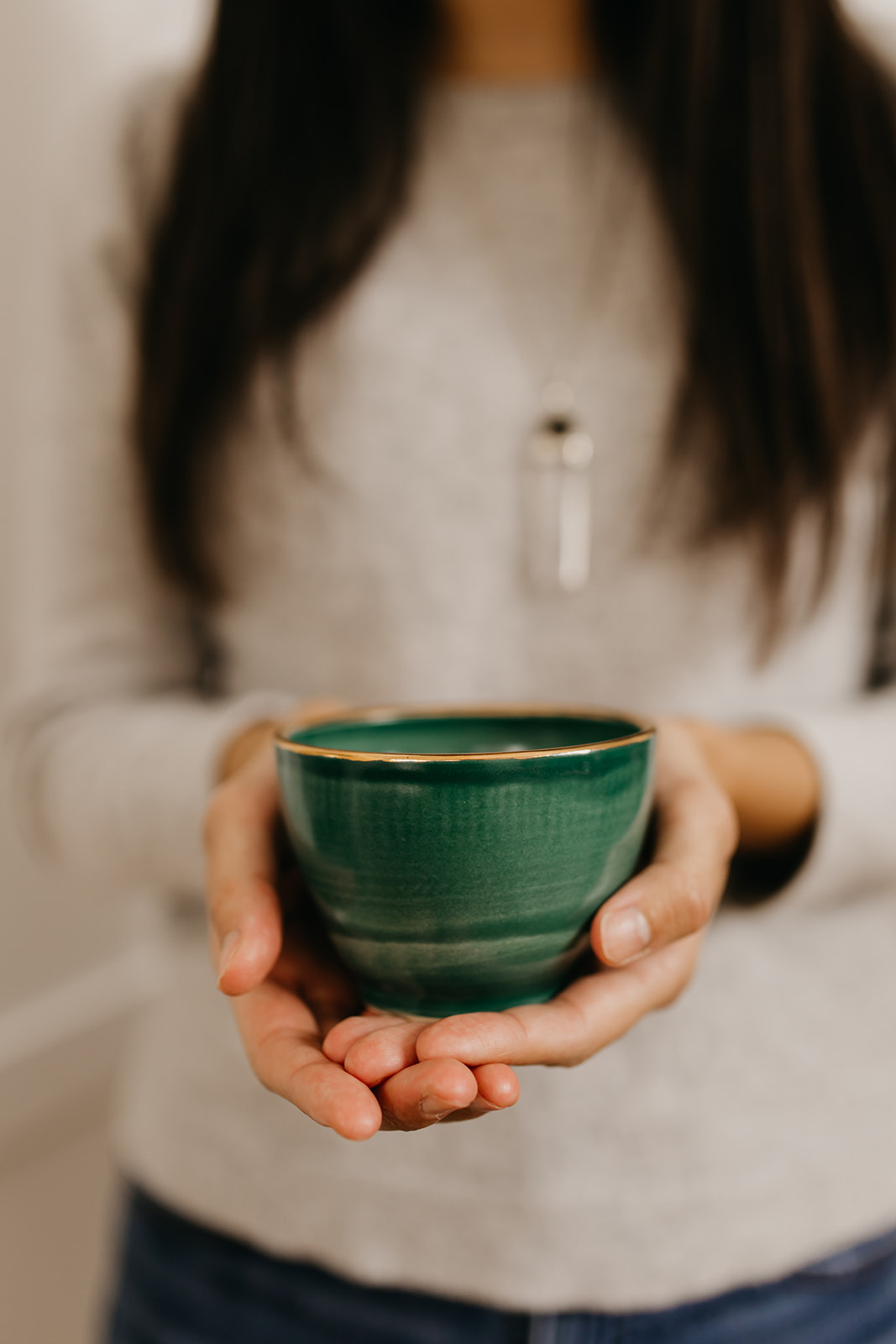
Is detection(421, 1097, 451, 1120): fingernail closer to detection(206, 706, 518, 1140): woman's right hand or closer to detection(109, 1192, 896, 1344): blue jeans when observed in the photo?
detection(206, 706, 518, 1140): woman's right hand

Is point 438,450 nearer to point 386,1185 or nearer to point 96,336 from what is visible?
point 96,336

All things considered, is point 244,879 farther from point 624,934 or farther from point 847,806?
point 847,806

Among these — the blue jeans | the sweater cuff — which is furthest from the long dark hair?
the blue jeans

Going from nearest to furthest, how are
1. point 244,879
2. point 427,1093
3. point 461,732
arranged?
1. point 427,1093
2. point 244,879
3. point 461,732

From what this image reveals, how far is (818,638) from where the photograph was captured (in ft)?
2.33

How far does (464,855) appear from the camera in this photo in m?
0.36

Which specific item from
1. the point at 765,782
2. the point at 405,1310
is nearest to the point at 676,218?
the point at 765,782

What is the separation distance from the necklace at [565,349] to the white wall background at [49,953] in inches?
18.3

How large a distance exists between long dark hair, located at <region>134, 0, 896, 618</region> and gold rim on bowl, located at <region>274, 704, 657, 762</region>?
240mm

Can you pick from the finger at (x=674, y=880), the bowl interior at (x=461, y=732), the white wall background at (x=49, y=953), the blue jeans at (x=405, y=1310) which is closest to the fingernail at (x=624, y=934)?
the finger at (x=674, y=880)

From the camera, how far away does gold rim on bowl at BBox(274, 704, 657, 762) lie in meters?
0.35

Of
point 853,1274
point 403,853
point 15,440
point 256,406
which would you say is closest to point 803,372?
point 256,406

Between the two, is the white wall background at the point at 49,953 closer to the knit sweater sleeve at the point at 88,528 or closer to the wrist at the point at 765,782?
the knit sweater sleeve at the point at 88,528

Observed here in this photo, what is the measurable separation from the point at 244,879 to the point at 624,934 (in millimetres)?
158
